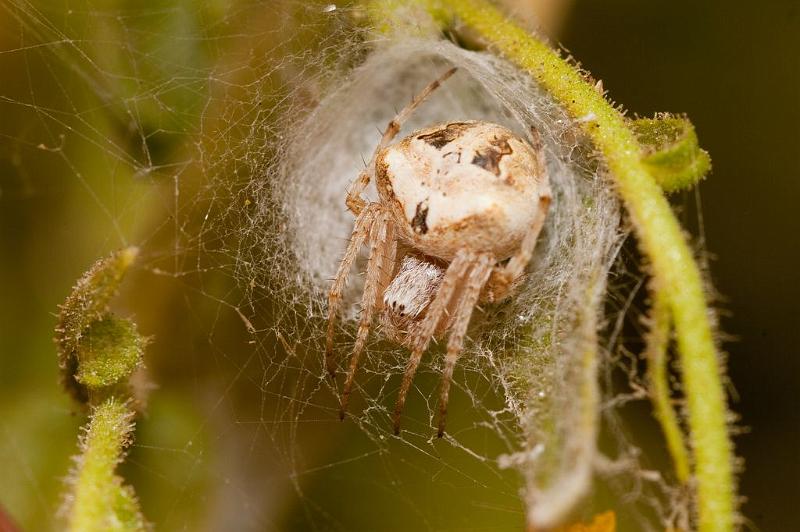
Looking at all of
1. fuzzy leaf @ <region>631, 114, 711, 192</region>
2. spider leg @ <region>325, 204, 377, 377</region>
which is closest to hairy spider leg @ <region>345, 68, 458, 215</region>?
spider leg @ <region>325, 204, 377, 377</region>

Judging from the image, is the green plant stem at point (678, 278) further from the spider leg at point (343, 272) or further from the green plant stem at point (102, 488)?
the green plant stem at point (102, 488)

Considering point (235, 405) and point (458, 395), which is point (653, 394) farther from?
point (235, 405)

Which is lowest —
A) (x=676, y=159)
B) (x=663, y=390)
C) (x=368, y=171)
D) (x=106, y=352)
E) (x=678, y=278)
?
(x=106, y=352)

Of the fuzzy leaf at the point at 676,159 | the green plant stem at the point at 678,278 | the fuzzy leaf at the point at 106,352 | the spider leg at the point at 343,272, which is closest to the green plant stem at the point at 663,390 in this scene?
the green plant stem at the point at 678,278

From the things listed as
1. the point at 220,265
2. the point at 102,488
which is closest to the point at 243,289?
the point at 220,265

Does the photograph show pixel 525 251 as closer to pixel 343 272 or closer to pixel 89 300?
pixel 343 272
